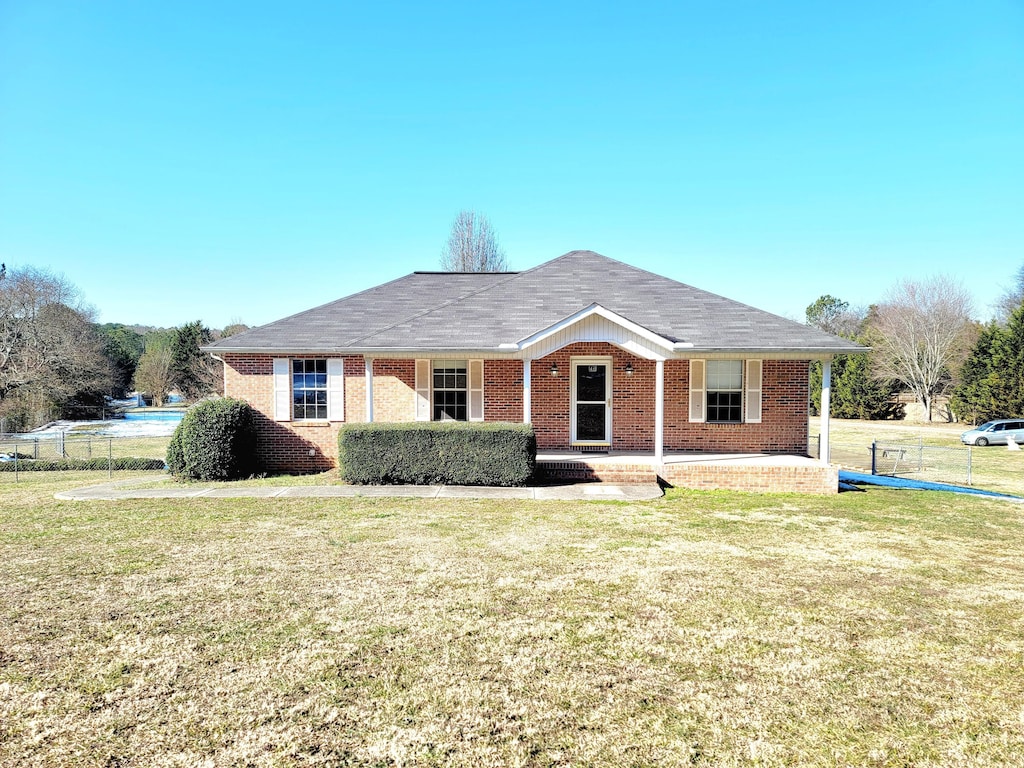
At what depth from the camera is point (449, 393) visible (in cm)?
1454

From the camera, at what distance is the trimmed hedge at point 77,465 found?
65.9ft

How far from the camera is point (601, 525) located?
8805 millimetres

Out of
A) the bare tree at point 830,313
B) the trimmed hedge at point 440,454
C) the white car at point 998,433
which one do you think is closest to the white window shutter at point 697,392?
the trimmed hedge at point 440,454

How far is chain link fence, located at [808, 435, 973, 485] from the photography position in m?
16.4

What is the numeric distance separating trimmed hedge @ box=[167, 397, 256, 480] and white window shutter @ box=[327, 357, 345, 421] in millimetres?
1985

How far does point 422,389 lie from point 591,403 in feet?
13.6

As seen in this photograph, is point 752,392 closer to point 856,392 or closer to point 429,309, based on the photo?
point 429,309

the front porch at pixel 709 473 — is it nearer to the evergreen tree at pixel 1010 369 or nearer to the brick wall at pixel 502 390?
the brick wall at pixel 502 390

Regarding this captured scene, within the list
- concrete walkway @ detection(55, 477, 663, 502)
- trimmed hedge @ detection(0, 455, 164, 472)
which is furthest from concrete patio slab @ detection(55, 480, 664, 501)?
trimmed hedge @ detection(0, 455, 164, 472)

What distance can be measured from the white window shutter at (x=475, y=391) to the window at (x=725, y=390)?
17.9 ft

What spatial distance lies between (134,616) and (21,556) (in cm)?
320

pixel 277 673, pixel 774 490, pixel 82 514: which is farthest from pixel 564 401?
pixel 277 673

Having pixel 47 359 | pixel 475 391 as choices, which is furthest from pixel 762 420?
pixel 47 359

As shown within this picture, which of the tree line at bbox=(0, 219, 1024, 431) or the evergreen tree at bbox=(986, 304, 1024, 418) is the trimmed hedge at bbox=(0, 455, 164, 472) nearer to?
the tree line at bbox=(0, 219, 1024, 431)
